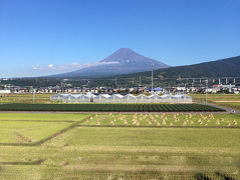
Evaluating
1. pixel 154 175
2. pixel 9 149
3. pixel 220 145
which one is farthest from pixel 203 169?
pixel 9 149

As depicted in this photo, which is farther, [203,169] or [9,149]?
[9,149]

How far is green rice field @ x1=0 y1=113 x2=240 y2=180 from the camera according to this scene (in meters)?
14.2

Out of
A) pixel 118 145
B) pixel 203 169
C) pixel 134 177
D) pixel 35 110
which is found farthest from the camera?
pixel 35 110

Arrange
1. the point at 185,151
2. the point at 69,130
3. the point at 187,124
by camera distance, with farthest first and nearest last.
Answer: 1. the point at 187,124
2. the point at 69,130
3. the point at 185,151

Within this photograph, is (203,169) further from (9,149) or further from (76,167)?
(9,149)

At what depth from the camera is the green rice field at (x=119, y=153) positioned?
46.5 feet

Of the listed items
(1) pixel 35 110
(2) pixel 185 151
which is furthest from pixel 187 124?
(1) pixel 35 110

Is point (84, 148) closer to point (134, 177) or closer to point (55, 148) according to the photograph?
point (55, 148)

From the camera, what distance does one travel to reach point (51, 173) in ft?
46.3

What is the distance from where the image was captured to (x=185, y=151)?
723 inches

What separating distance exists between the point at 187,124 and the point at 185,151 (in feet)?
42.5

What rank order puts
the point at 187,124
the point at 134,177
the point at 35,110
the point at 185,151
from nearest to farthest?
the point at 134,177
the point at 185,151
the point at 187,124
the point at 35,110

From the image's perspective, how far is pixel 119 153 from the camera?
58.2 ft

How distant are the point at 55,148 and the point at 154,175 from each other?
8370mm
